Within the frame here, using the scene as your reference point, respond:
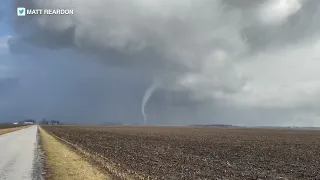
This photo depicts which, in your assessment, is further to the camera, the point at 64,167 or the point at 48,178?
the point at 64,167

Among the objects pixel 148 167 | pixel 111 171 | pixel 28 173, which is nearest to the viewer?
pixel 28 173

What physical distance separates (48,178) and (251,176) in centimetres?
1181

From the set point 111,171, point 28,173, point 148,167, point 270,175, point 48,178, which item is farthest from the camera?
point 148,167

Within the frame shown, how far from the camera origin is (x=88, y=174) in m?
20.3

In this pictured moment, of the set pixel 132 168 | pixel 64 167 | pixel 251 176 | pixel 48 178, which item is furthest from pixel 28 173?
pixel 251 176

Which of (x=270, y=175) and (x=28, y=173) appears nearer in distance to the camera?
(x=28, y=173)

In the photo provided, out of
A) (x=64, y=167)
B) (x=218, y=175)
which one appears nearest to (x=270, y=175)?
(x=218, y=175)

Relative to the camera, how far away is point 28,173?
64.0 feet

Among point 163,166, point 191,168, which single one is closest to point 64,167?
point 163,166

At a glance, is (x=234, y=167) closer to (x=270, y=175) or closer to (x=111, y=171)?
(x=270, y=175)

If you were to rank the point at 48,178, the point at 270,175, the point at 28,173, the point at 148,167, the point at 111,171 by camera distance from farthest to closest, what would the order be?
the point at 148,167 → the point at 270,175 → the point at 111,171 → the point at 28,173 → the point at 48,178

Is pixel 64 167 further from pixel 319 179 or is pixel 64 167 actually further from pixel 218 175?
pixel 319 179

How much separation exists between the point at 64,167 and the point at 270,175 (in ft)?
42.1

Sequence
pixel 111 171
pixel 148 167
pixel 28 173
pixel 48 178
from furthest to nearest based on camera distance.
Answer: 1. pixel 148 167
2. pixel 111 171
3. pixel 28 173
4. pixel 48 178
